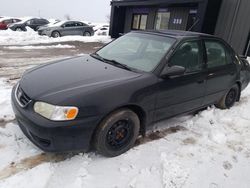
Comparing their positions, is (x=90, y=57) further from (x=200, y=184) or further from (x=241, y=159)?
(x=241, y=159)

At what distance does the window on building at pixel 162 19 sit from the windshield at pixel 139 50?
11.4 metres

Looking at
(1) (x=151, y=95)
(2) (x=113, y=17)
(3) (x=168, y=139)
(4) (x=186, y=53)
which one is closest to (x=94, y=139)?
(1) (x=151, y=95)

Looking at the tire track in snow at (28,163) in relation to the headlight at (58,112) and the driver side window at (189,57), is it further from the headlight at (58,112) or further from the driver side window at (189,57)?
the driver side window at (189,57)

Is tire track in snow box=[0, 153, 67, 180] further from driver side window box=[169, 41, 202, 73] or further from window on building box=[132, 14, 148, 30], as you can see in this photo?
window on building box=[132, 14, 148, 30]

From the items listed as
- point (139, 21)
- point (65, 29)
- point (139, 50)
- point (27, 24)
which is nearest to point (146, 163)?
point (139, 50)

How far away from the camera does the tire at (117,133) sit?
260 cm

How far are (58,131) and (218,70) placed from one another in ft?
9.83

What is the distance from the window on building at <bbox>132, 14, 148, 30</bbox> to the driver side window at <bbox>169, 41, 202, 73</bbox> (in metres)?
13.2

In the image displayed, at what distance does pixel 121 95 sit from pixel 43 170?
1248 mm

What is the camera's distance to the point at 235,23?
10.1m

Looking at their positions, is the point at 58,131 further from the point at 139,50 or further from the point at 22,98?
the point at 139,50

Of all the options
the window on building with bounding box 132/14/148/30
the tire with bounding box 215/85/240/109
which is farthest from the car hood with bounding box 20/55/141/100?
the window on building with bounding box 132/14/148/30

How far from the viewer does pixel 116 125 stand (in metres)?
2.76

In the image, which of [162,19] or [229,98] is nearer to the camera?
[229,98]
